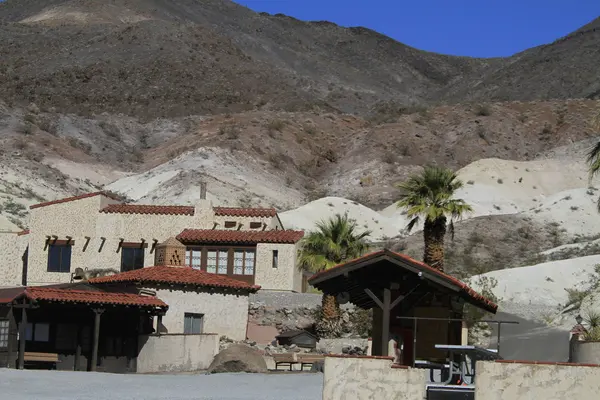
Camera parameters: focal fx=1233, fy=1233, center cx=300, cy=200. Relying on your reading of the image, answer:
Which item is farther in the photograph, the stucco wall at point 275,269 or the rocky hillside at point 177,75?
the rocky hillside at point 177,75

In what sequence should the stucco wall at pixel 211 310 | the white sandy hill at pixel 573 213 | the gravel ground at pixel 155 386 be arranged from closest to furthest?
the gravel ground at pixel 155 386 < the stucco wall at pixel 211 310 < the white sandy hill at pixel 573 213

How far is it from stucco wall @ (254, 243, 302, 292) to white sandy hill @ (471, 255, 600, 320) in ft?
26.4

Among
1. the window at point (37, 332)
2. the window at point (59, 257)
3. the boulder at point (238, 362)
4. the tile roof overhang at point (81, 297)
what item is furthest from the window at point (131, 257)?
the boulder at point (238, 362)

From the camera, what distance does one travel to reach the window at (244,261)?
54656 millimetres

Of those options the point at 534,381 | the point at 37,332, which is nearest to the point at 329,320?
the point at 37,332

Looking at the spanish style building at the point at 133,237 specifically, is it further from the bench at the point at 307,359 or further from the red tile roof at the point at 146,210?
the bench at the point at 307,359

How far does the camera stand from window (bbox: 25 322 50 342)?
40000mm

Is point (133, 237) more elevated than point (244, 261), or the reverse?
point (133, 237)

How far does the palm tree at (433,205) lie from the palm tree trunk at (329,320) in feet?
15.0

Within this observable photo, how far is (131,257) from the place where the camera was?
56125 millimetres

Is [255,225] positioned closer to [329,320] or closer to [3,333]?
[329,320]

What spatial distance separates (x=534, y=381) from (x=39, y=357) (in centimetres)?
2164

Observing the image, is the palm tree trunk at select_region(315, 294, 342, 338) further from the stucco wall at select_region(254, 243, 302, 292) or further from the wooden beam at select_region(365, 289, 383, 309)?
the wooden beam at select_region(365, 289, 383, 309)

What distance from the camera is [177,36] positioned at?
545ft
